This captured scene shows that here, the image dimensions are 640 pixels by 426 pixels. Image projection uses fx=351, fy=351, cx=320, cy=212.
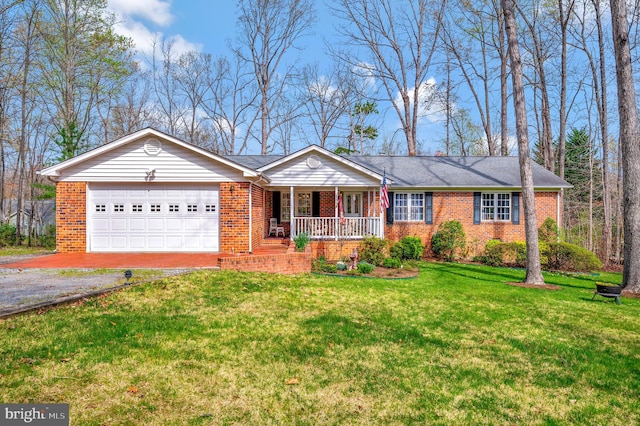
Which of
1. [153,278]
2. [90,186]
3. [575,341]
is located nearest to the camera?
[575,341]

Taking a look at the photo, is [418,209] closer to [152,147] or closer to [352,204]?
[352,204]

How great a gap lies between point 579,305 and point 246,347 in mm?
7823

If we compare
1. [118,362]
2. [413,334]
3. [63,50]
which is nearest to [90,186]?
[118,362]

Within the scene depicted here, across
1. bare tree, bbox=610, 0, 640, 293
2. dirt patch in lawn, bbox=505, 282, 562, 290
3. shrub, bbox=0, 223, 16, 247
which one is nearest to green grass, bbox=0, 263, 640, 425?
dirt patch in lawn, bbox=505, 282, 562, 290

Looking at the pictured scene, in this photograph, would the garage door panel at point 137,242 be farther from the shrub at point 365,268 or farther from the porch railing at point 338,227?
the shrub at point 365,268

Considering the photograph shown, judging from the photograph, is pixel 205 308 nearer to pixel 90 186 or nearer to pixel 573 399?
pixel 573 399

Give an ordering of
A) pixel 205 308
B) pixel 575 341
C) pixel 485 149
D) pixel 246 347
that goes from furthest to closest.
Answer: pixel 485 149, pixel 205 308, pixel 575 341, pixel 246 347

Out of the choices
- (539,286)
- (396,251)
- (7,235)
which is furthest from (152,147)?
(539,286)

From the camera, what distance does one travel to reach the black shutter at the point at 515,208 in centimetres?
1659

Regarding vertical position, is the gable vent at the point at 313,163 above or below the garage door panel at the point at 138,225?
above

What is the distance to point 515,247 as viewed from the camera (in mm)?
15008

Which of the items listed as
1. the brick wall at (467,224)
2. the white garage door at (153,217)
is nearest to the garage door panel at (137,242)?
the white garage door at (153,217)

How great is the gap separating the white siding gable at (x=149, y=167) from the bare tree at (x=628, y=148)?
39.1 ft

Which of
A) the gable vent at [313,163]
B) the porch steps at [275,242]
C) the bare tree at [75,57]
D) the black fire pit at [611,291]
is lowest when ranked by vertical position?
the black fire pit at [611,291]
